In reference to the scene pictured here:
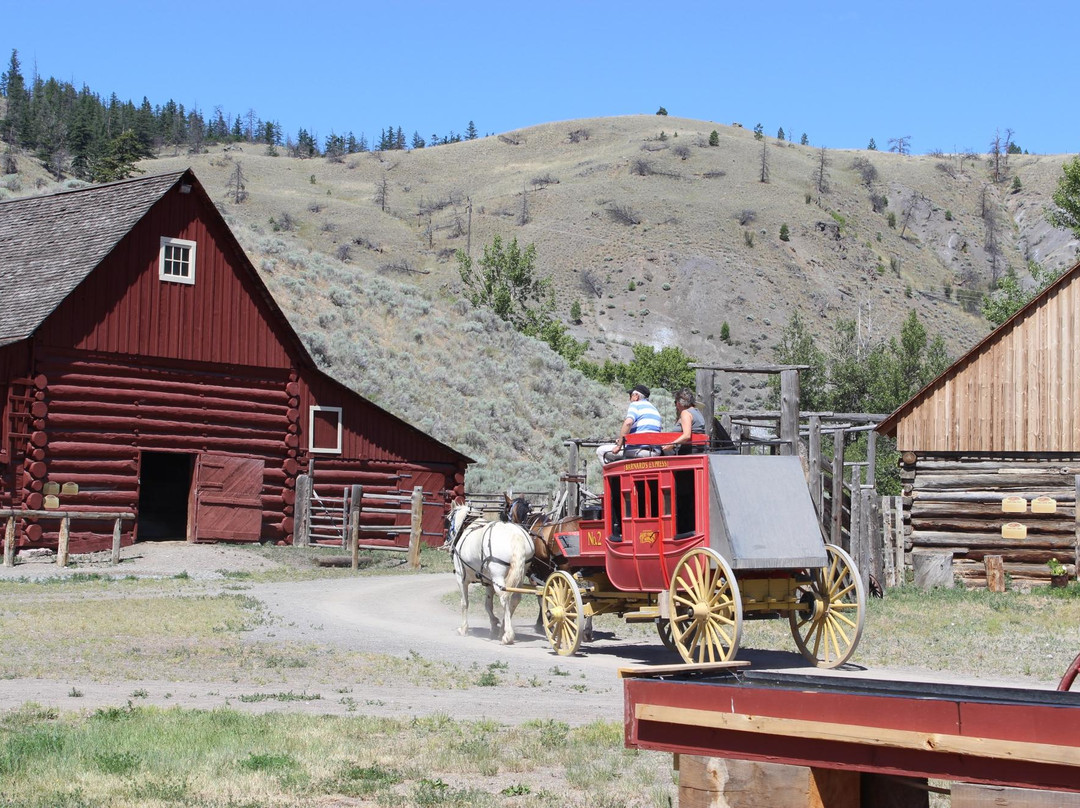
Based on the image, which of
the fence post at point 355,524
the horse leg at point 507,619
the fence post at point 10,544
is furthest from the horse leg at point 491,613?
the fence post at point 10,544

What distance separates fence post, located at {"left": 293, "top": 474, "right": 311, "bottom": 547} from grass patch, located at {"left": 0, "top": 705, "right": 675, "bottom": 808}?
23.7 metres

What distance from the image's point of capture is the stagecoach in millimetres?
13812

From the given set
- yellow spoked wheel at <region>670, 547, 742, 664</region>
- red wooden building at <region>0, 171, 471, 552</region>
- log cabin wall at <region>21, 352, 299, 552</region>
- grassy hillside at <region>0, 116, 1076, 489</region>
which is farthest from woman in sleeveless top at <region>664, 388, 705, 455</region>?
grassy hillside at <region>0, 116, 1076, 489</region>

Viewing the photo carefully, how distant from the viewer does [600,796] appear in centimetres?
835

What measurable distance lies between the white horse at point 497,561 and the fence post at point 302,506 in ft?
53.2

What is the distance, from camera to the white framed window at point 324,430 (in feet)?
116

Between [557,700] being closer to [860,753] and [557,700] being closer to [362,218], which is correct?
[860,753]

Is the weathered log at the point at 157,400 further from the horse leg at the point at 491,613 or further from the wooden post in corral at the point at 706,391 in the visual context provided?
the wooden post in corral at the point at 706,391

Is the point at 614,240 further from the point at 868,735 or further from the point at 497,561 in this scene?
the point at 868,735

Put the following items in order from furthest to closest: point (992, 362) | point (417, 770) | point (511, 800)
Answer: point (992, 362) < point (417, 770) < point (511, 800)

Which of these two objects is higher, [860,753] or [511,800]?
[860,753]

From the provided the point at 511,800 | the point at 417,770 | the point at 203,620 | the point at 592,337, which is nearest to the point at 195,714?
the point at 417,770

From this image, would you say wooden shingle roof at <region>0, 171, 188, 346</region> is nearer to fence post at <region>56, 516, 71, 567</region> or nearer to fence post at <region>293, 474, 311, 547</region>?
fence post at <region>56, 516, 71, 567</region>

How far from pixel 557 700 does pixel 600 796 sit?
4556mm
